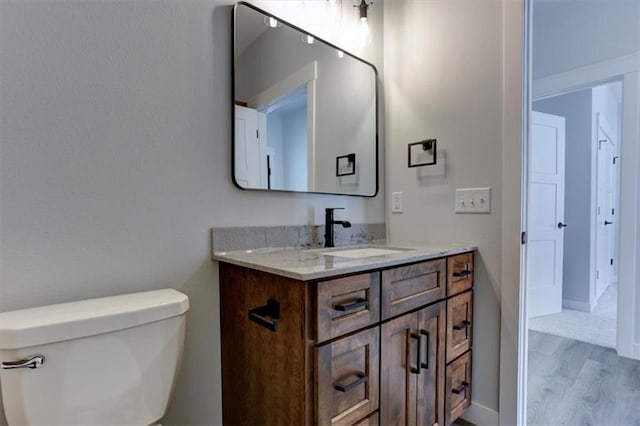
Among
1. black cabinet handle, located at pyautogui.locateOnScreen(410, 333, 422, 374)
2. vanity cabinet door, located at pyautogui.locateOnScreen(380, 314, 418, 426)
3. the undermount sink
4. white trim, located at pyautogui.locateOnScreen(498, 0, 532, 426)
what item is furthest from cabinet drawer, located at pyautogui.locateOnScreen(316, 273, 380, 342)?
white trim, located at pyautogui.locateOnScreen(498, 0, 532, 426)

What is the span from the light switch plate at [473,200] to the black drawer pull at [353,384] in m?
0.97

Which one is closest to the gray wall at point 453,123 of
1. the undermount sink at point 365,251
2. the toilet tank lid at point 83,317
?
the undermount sink at point 365,251

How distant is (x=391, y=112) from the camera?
1.94 m

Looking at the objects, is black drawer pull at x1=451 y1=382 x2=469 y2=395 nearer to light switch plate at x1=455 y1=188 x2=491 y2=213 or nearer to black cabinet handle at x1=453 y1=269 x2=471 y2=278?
black cabinet handle at x1=453 y1=269 x2=471 y2=278

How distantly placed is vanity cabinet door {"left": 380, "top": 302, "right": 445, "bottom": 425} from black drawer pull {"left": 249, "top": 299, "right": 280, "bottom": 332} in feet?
1.22

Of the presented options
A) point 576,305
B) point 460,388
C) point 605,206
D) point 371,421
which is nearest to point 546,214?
point 576,305

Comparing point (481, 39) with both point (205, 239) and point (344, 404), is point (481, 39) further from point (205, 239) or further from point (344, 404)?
point (344, 404)

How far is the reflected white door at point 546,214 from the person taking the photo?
303 cm

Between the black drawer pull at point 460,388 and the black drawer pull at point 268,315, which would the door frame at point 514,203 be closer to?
the black drawer pull at point 460,388

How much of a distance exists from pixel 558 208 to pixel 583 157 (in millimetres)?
707

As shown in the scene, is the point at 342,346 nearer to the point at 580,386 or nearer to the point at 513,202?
the point at 513,202

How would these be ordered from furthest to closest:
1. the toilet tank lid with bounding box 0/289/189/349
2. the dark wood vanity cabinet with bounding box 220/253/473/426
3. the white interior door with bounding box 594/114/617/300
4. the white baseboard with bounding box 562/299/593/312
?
1. the white interior door with bounding box 594/114/617/300
2. the white baseboard with bounding box 562/299/593/312
3. the dark wood vanity cabinet with bounding box 220/253/473/426
4. the toilet tank lid with bounding box 0/289/189/349

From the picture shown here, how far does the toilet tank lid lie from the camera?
0.76 metres

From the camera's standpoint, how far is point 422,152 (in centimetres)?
179
